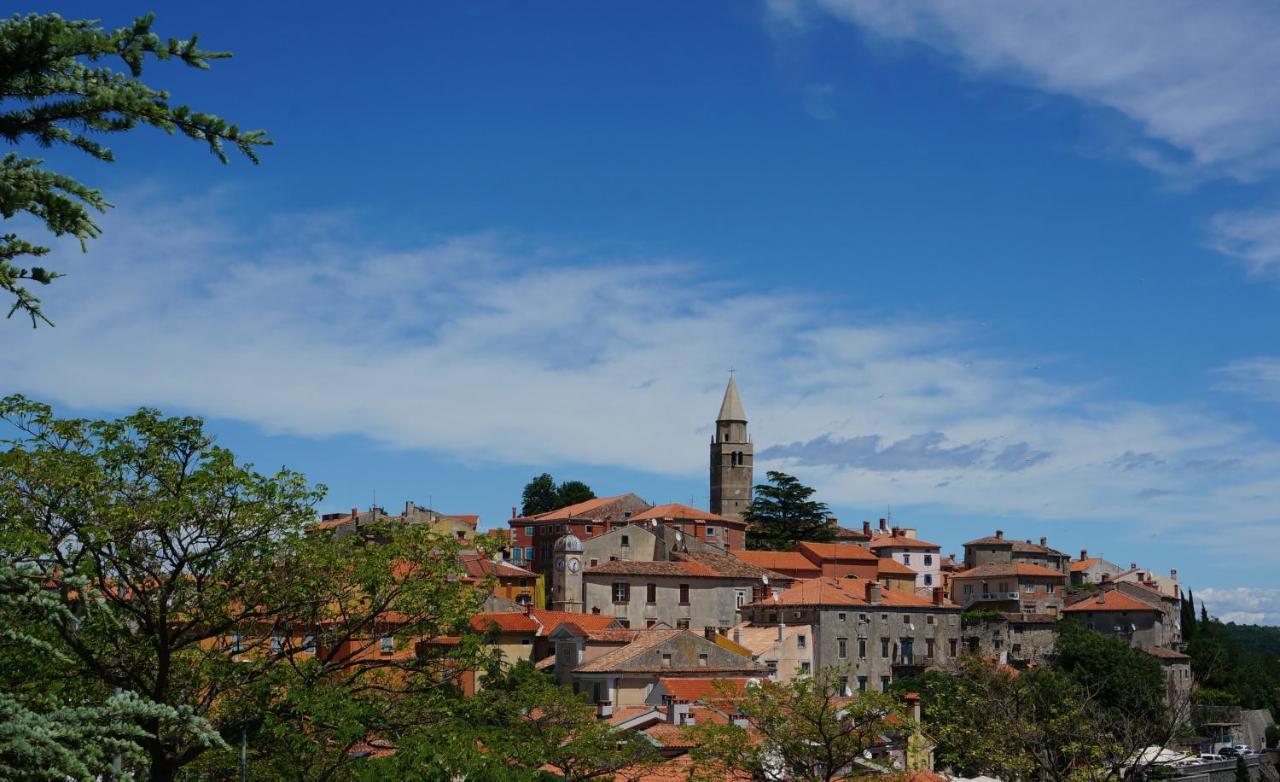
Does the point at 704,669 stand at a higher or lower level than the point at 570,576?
lower

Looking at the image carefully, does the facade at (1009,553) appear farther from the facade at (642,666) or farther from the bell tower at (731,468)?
the facade at (642,666)

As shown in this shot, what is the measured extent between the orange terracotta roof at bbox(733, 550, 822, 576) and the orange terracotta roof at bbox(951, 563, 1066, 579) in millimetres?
16181

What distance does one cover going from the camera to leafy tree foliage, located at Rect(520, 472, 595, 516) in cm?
12431

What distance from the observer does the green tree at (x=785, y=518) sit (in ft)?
350

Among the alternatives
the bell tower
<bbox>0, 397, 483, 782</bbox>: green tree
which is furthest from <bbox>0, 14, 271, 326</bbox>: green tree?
the bell tower

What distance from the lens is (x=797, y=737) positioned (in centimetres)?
3456

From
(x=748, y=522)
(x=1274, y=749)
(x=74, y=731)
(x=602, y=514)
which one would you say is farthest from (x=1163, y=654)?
(x=74, y=731)

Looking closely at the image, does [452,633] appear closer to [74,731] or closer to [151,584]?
[151,584]

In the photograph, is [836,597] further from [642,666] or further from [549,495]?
[549,495]

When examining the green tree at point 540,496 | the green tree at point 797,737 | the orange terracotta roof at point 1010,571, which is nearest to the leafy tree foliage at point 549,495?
the green tree at point 540,496

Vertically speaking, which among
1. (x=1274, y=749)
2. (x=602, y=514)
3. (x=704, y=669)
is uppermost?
(x=602, y=514)

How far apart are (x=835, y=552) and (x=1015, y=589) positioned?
1520cm

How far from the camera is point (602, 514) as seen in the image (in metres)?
102

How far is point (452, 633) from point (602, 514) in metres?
78.3
